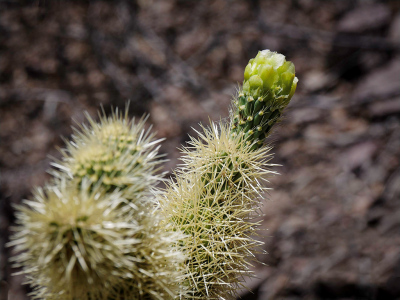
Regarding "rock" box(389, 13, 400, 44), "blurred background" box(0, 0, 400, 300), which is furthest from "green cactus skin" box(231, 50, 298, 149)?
"rock" box(389, 13, 400, 44)

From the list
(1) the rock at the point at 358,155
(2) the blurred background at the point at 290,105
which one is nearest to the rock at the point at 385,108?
(2) the blurred background at the point at 290,105

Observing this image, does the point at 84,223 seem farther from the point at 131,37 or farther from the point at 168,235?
the point at 131,37

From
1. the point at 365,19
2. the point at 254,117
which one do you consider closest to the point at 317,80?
the point at 365,19

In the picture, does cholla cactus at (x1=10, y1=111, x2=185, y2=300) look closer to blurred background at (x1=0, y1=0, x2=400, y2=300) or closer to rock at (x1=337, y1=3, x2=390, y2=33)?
blurred background at (x1=0, y1=0, x2=400, y2=300)

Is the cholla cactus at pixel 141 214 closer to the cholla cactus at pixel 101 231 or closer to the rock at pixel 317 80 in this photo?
the cholla cactus at pixel 101 231

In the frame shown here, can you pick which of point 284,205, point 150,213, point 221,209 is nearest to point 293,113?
point 284,205

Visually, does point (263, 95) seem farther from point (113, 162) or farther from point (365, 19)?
point (365, 19)
